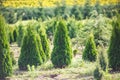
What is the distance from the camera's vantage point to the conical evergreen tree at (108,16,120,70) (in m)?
12.1

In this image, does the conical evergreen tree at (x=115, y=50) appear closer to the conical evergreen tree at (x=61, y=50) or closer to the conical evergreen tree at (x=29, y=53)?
the conical evergreen tree at (x=61, y=50)

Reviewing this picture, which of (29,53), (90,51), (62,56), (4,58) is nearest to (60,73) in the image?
(62,56)

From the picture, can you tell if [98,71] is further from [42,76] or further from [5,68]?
[5,68]

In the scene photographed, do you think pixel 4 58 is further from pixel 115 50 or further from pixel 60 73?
pixel 115 50

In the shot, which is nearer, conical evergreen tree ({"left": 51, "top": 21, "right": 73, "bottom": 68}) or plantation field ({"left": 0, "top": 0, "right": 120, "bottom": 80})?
plantation field ({"left": 0, "top": 0, "right": 120, "bottom": 80})

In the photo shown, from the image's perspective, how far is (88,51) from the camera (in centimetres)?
1408

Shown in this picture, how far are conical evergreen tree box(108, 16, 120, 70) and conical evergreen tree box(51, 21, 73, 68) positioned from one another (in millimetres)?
2091

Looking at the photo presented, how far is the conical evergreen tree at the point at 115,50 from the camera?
12125 millimetres

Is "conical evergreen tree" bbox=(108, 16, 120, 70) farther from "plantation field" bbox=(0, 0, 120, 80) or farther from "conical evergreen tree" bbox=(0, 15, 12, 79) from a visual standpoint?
"conical evergreen tree" bbox=(0, 15, 12, 79)

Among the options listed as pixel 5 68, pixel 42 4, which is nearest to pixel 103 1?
pixel 42 4

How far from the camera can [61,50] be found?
45.2ft

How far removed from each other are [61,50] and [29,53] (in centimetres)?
136

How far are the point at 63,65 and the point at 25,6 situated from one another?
32.0m

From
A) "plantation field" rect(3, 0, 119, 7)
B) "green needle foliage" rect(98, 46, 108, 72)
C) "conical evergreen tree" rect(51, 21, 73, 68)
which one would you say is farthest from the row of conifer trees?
"plantation field" rect(3, 0, 119, 7)
